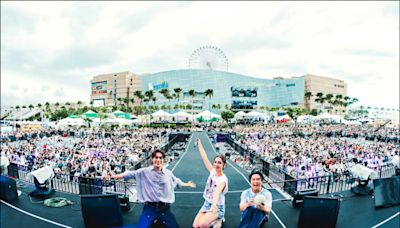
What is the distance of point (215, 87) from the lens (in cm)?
10244

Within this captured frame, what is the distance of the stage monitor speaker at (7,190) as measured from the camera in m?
5.93

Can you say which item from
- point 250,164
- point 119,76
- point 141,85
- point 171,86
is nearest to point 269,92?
point 171,86

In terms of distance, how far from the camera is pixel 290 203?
6512 mm

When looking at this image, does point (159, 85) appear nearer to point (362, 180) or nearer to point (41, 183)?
point (41, 183)

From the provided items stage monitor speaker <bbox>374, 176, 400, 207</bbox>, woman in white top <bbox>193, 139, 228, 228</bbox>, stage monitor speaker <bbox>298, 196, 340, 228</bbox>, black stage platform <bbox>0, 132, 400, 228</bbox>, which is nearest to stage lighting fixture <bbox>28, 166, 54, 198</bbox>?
black stage platform <bbox>0, 132, 400, 228</bbox>

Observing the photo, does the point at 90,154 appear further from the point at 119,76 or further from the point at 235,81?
the point at 119,76

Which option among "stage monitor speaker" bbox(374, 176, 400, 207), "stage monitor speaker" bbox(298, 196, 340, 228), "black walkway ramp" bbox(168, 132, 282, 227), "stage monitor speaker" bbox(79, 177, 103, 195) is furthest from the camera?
"stage monitor speaker" bbox(79, 177, 103, 195)

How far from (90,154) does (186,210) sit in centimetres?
1257

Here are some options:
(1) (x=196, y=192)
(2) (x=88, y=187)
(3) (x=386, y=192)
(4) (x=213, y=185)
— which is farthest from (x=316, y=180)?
(2) (x=88, y=187)

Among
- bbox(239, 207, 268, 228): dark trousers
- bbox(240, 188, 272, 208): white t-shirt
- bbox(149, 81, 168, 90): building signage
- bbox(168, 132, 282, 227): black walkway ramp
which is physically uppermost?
bbox(149, 81, 168, 90): building signage

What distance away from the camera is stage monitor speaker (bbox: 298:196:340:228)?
4789 mm

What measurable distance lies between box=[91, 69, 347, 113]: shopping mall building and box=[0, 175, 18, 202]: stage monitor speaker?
290 feet

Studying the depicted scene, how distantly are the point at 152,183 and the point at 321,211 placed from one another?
3466 mm

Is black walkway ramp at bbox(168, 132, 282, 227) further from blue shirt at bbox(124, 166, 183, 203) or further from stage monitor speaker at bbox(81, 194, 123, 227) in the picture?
blue shirt at bbox(124, 166, 183, 203)
